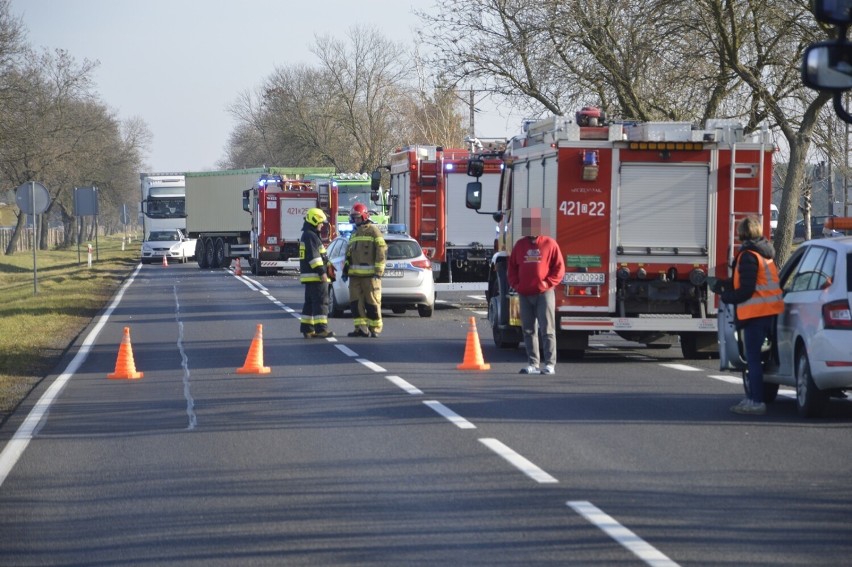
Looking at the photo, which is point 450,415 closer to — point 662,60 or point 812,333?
point 812,333

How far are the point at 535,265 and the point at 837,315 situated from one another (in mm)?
4724

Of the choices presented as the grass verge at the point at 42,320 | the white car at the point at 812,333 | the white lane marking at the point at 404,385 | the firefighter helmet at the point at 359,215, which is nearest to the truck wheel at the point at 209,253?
the grass verge at the point at 42,320

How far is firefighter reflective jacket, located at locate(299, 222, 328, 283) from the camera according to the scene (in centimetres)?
2036

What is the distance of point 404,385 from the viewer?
14141 millimetres

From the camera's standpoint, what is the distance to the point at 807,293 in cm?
1172

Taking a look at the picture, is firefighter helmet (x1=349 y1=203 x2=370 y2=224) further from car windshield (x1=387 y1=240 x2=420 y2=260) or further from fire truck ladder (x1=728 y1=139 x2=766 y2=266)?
fire truck ladder (x1=728 y1=139 x2=766 y2=266)

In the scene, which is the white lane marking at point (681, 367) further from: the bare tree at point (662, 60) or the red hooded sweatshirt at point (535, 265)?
the bare tree at point (662, 60)

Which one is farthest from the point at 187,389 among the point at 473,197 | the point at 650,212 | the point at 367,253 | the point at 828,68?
the point at 828,68

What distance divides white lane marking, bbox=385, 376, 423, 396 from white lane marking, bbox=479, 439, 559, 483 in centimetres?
325

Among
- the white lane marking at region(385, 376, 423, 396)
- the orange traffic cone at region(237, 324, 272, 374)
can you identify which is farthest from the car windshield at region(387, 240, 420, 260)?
the white lane marking at region(385, 376, 423, 396)

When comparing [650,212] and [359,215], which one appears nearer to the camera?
[650,212]

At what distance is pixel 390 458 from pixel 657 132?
27.9 feet

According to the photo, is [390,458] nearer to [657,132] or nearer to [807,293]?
[807,293]

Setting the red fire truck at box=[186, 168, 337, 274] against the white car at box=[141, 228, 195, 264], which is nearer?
the red fire truck at box=[186, 168, 337, 274]
